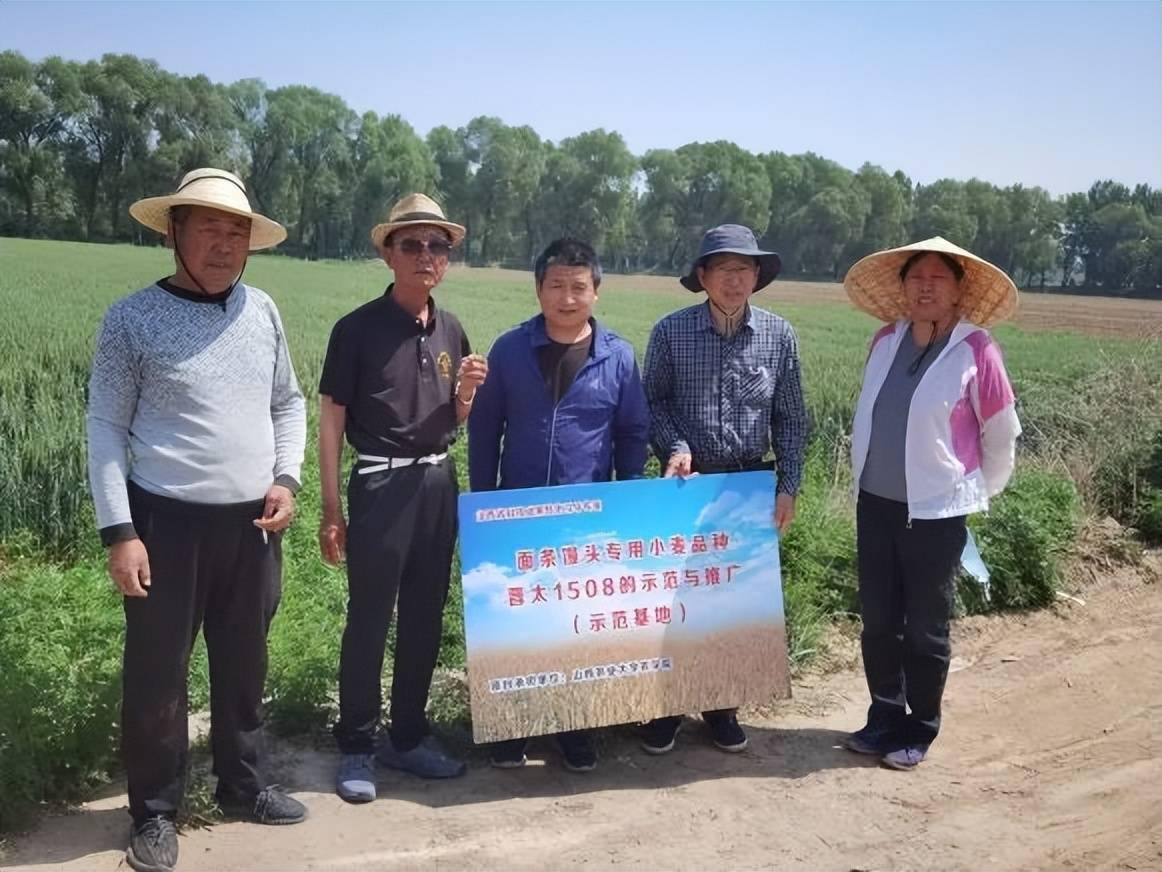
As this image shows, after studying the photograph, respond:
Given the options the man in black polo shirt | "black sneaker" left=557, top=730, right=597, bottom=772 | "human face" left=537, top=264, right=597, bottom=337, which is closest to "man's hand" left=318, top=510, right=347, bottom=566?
the man in black polo shirt

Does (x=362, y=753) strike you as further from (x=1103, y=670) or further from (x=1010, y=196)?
(x=1010, y=196)

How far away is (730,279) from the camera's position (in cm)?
340

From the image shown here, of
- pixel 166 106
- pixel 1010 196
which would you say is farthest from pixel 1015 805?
pixel 1010 196

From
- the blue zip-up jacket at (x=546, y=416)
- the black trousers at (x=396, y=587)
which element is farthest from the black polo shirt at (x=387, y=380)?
the blue zip-up jacket at (x=546, y=416)

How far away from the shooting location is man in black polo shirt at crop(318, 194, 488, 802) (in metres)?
3.09

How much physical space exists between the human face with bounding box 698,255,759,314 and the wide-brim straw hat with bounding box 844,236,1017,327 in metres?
0.56

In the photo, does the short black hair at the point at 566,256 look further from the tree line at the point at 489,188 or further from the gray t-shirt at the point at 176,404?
the tree line at the point at 489,188

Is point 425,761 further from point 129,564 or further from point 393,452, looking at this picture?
point 129,564

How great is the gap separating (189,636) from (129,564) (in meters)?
0.34

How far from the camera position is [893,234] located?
10.9 meters

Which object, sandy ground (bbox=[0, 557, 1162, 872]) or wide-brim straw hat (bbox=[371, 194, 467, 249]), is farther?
wide-brim straw hat (bbox=[371, 194, 467, 249])

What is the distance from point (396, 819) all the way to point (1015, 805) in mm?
2272

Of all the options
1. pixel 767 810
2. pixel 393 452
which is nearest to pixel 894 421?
pixel 767 810

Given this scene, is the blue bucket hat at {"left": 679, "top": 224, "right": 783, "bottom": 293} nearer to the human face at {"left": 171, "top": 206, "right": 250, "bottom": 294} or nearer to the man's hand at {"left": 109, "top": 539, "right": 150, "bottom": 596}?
the human face at {"left": 171, "top": 206, "right": 250, "bottom": 294}
